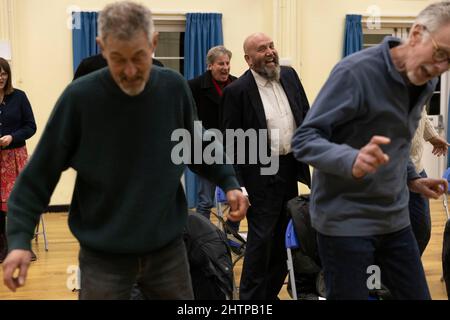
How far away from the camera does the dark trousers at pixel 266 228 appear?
138 inches

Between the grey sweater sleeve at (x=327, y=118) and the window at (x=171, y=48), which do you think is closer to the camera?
the grey sweater sleeve at (x=327, y=118)

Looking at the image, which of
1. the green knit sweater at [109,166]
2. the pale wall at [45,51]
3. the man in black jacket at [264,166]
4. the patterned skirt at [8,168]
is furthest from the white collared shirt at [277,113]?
the pale wall at [45,51]

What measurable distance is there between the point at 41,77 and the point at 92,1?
1123 millimetres

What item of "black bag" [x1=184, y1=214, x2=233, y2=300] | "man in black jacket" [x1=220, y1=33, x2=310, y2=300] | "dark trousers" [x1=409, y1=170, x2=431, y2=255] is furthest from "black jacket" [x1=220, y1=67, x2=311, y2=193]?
"dark trousers" [x1=409, y1=170, x2=431, y2=255]

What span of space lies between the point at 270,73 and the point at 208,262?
1.17 m

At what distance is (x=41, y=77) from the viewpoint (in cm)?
756

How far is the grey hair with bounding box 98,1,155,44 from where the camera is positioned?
65.6 inches

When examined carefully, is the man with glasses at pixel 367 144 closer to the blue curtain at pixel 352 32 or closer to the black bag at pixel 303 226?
the black bag at pixel 303 226

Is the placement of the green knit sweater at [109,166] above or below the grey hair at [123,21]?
below

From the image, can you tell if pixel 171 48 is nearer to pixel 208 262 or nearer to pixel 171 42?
pixel 171 42

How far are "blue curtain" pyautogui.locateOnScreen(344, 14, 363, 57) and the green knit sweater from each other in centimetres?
654

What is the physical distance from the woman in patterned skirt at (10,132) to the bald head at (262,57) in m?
2.32

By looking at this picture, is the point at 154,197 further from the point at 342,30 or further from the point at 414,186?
the point at 342,30

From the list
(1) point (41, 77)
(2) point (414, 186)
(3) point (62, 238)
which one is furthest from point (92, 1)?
(2) point (414, 186)
